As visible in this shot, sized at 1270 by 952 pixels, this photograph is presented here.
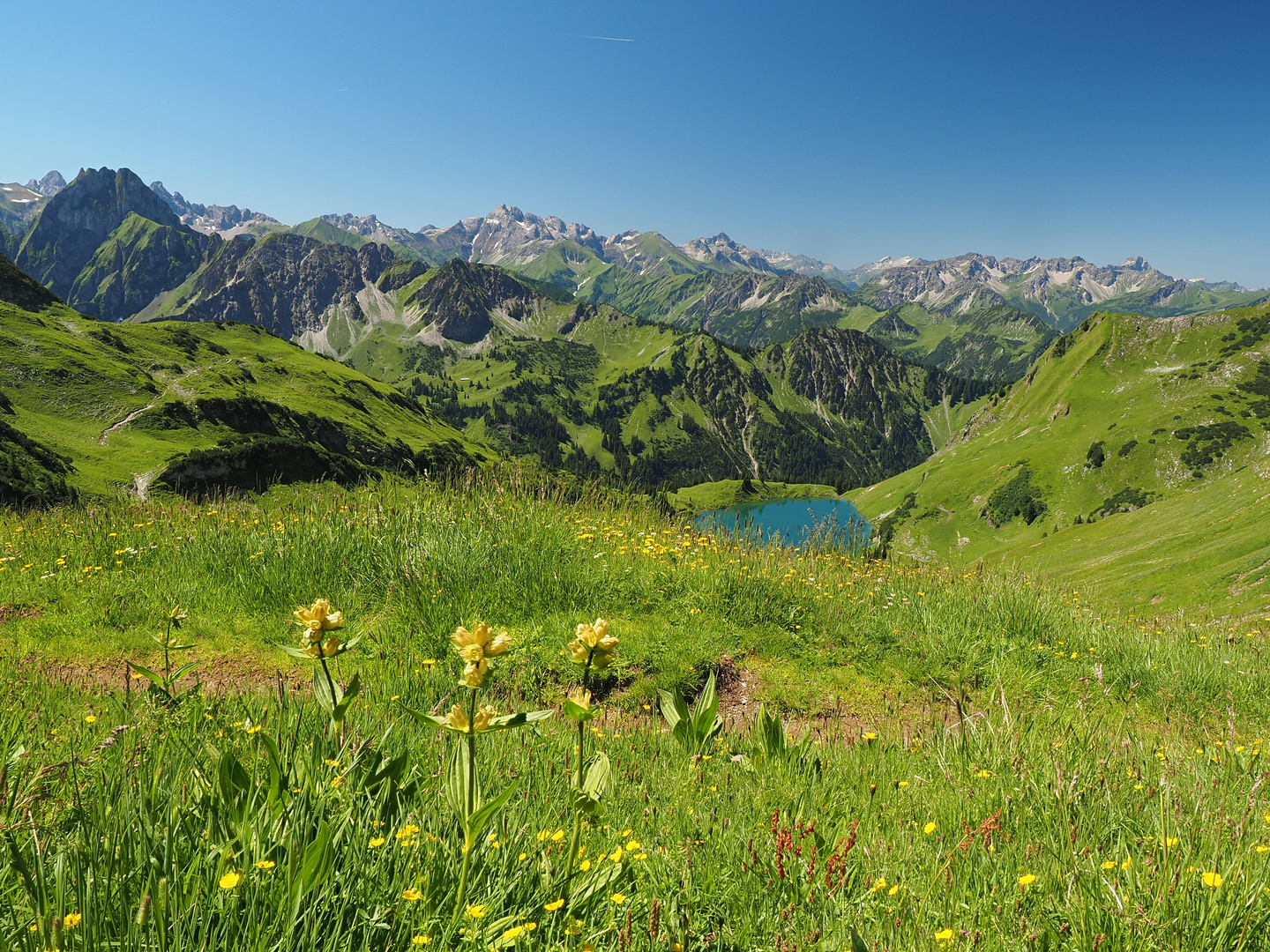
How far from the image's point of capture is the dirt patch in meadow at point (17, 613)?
24.5 feet

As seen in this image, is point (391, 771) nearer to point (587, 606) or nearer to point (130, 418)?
point (587, 606)

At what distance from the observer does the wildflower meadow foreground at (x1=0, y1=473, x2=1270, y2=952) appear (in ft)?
7.82

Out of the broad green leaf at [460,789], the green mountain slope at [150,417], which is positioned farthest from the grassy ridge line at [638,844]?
the green mountain slope at [150,417]

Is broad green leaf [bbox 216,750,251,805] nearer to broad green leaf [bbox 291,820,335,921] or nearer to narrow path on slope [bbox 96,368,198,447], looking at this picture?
broad green leaf [bbox 291,820,335,921]

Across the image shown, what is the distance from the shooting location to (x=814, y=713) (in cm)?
696

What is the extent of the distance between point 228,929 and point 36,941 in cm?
53

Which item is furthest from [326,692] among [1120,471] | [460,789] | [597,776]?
[1120,471]

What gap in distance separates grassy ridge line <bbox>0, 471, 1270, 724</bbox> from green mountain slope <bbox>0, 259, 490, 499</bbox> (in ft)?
119

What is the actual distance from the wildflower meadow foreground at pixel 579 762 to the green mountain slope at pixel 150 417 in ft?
126

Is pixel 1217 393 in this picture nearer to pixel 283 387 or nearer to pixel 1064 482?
pixel 1064 482

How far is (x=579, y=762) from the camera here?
2609 millimetres

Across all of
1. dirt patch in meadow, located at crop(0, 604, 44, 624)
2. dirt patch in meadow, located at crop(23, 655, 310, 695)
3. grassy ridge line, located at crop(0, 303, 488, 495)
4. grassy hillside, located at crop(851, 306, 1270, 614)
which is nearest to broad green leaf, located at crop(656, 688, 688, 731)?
dirt patch in meadow, located at crop(23, 655, 310, 695)

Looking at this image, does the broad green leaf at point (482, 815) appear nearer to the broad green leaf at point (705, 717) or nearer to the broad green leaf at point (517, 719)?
the broad green leaf at point (517, 719)

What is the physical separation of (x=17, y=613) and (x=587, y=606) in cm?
734
